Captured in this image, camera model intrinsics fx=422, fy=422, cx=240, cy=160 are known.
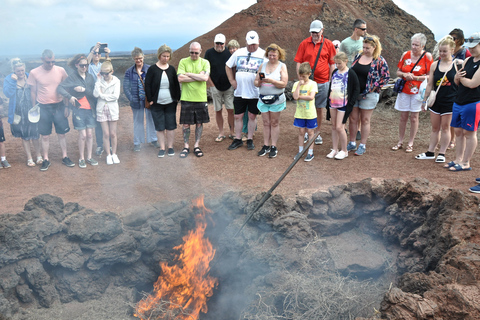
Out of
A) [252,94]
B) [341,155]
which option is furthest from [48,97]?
[341,155]

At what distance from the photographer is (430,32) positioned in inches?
741

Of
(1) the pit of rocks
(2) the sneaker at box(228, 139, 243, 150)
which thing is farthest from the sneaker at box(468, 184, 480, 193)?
→ (2) the sneaker at box(228, 139, 243, 150)

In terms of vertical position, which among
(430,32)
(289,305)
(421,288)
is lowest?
(289,305)

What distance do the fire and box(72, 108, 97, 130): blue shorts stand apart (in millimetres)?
3388

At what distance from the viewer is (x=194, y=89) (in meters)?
7.76

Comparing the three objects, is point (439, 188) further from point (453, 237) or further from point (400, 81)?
point (400, 81)

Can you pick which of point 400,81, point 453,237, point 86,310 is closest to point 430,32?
point 400,81

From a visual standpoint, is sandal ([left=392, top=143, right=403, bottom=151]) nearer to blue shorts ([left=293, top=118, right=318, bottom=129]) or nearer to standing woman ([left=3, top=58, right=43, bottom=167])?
blue shorts ([left=293, top=118, right=318, bottom=129])

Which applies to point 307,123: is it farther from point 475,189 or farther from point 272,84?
point 475,189

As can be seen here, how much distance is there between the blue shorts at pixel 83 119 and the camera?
7254mm

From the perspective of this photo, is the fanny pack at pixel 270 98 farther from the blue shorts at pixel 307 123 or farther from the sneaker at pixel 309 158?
the sneaker at pixel 309 158

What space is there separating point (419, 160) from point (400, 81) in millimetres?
1477

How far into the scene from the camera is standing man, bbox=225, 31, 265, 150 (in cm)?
770

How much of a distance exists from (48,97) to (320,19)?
44.3 ft
